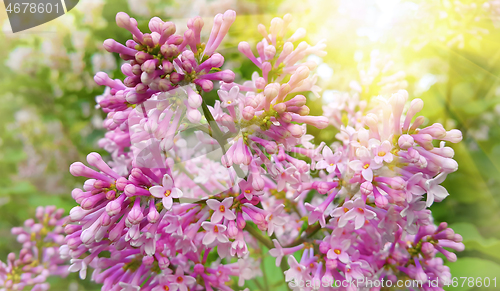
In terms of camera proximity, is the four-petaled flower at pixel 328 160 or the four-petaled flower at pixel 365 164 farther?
the four-petaled flower at pixel 328 160

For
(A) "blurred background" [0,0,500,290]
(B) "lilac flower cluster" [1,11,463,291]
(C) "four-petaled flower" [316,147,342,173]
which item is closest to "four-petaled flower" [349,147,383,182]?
(B) "lilac flower cluster" [1,11,463,291]

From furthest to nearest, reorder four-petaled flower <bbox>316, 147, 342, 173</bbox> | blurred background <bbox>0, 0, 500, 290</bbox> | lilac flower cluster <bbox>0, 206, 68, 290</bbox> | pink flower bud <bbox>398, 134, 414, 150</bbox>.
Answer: blurred background <bbox>0, 0, 500, 290</bbox>
lilac flower cluster <bbox>0, 206, 68, 290</bbox>
four-petaled flower <bbox>316, 147, 342, 173</bbox>
pink flower bud <bbox>398, 134, 414, 150</bbox>

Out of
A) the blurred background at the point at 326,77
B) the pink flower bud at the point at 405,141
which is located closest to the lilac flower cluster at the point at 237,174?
the pink flower bud at the point at 405,141

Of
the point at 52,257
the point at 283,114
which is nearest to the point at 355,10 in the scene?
the point at 283,114

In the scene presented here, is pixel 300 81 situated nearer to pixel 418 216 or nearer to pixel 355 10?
pixel 418 216

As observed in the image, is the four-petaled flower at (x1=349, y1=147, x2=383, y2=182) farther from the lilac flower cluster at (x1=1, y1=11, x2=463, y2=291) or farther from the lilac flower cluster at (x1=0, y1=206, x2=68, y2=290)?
the lilac flower cluster at (x1=0, y1=206, x2=68, y2=290)

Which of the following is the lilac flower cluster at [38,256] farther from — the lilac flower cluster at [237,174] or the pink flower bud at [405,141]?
the pink flower bud at [405,141]
